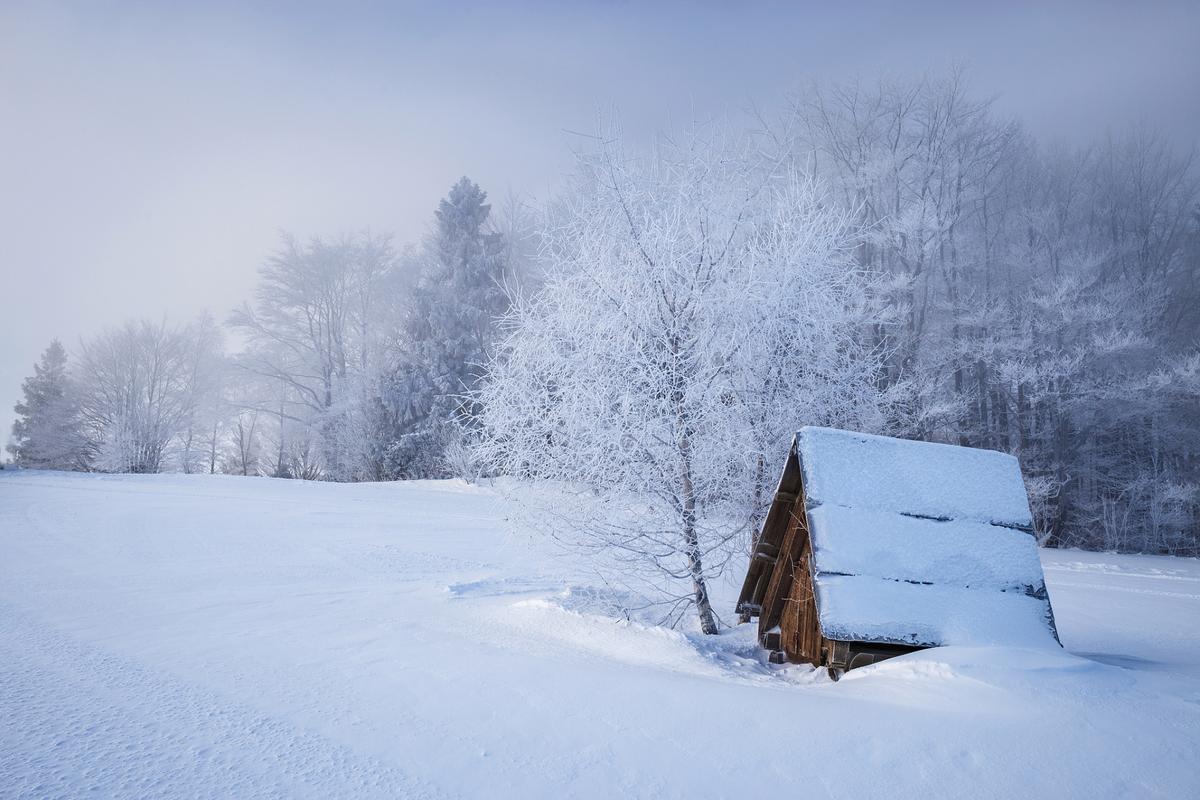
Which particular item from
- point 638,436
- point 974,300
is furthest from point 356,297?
point 638,436

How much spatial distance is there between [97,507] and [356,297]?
1946cm

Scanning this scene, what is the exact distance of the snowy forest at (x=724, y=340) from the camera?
6289 millimetres

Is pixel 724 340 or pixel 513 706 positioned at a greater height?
pixel 724 340

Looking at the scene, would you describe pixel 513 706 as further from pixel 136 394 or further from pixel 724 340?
pixel 136 394

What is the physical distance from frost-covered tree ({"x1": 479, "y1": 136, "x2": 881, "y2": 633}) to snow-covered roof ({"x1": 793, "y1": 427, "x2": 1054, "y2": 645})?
1.46m

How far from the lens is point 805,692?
3703 millimetres

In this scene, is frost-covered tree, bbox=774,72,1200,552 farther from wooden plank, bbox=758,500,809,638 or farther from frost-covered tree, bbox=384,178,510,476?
frost-covered tree, bbox=384,178,510,476

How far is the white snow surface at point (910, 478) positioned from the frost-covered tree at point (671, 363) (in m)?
1.35

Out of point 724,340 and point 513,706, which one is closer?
point 513,706

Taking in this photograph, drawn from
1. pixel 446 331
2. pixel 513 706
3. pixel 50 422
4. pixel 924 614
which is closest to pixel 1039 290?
pixel 924 614

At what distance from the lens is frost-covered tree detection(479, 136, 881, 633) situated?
6.09 meters

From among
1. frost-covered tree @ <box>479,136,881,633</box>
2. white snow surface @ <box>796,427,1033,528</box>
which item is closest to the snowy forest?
frost-covered tree @ <box>479,136,881,633</box>

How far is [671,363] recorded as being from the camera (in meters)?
6.02

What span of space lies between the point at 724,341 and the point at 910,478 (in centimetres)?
218
